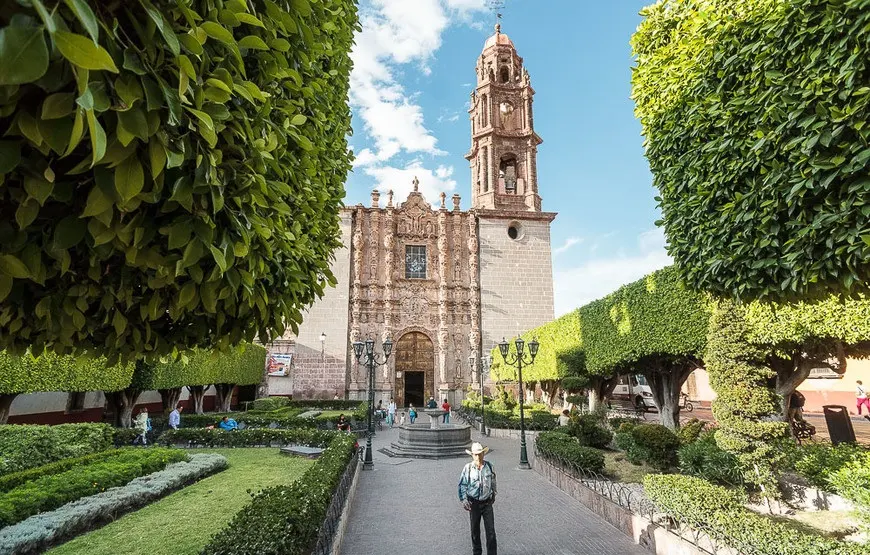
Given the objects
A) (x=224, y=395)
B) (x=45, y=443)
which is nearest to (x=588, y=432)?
(x=45, y=443)

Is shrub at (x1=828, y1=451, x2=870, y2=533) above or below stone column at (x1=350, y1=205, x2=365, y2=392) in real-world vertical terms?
below

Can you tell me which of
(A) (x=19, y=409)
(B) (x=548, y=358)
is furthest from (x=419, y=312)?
(A) (x=19, y=409)

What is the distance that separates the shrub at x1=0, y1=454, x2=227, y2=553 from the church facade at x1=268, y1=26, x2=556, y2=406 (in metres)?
19.5

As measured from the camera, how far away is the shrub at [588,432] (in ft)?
43.0

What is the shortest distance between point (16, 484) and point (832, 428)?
56.8 feet

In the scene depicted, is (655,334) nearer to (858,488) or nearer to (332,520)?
(858,488)

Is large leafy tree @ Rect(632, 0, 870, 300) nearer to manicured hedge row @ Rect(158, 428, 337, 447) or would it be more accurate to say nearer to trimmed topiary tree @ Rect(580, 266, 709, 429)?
trimmed topiary tree @ Rect(580, 266, 709, 429)

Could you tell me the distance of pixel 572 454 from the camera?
32.2ft

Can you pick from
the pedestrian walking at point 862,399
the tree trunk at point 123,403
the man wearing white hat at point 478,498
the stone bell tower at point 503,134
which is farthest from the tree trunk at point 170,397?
the pedestrian walking at point 862,399

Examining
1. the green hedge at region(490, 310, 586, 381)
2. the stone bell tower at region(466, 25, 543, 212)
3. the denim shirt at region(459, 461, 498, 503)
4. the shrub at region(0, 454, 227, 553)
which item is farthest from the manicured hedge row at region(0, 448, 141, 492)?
the stone bell tower at region(466, 25, 543, 212)

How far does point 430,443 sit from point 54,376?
11736mm

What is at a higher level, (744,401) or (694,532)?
(744,401)

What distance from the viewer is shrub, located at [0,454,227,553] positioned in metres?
5.92

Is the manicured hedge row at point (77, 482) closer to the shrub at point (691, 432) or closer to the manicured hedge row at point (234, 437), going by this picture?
the manicured hedge row at point (234, 437)
